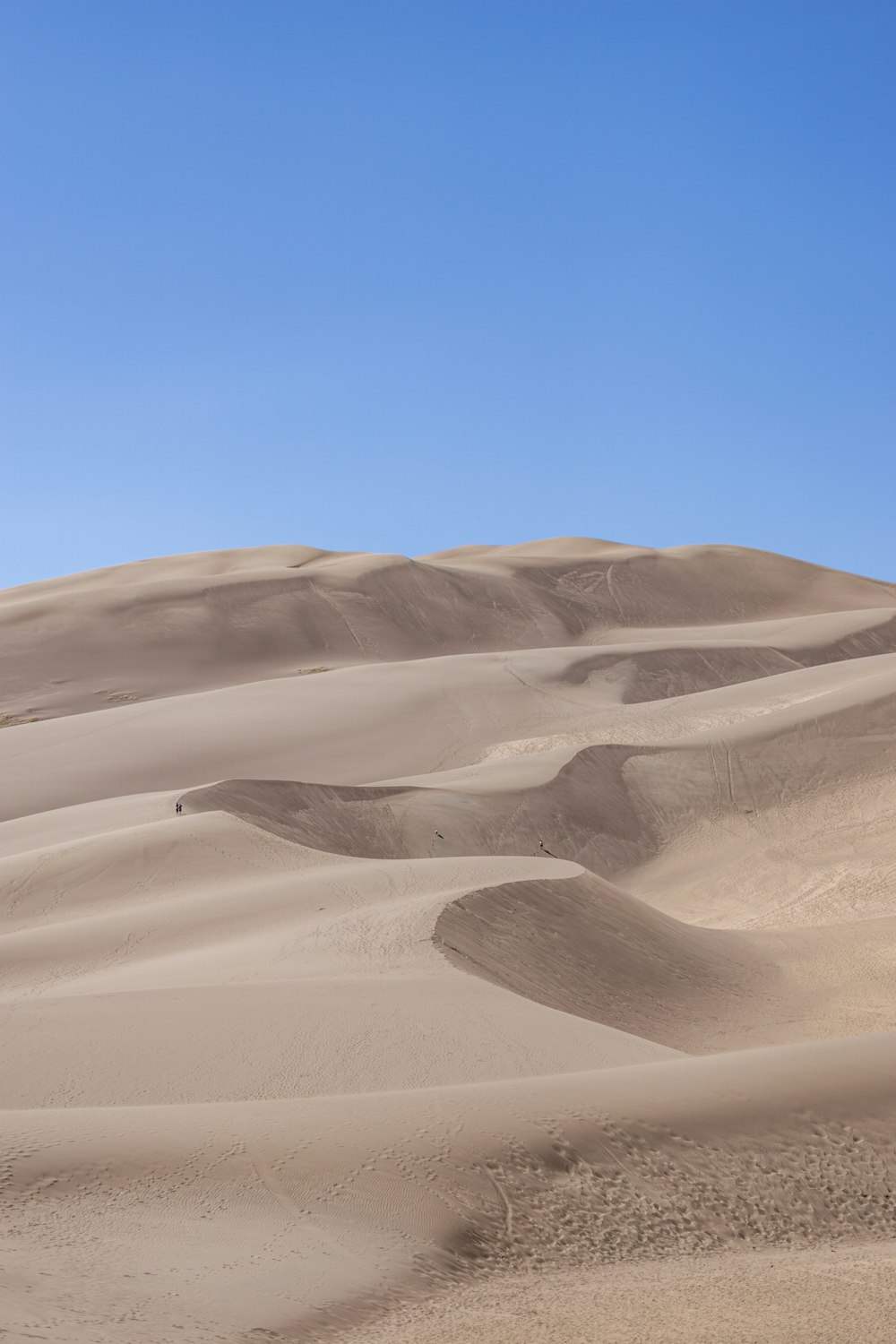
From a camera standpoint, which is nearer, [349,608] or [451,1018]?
[451,1018]

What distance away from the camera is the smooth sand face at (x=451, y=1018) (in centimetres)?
445

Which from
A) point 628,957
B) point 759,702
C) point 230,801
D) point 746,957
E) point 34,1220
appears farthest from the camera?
point 759,702

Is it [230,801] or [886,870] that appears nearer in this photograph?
[230,801]

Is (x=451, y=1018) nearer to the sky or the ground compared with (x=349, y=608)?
nearer to the ground

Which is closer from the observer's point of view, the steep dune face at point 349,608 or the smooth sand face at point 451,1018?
the smooth sand face at point 451,1018

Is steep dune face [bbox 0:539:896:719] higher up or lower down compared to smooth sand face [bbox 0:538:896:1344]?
higher up

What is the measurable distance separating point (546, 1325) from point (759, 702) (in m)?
21.4

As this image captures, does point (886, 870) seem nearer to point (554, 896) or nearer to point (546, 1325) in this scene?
point (554, 896)

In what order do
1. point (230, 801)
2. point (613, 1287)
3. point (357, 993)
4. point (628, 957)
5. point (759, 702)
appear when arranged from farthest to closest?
1. point (759, 702)
2. point (230, 801)
3. point (628, 957)
4. point (357, 993)
5. point (613, 1287)

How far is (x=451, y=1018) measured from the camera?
736cm

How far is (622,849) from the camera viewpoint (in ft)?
60.9

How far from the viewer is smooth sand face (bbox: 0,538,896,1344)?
14.6 ft

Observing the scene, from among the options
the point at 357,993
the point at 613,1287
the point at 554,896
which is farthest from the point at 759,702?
the point at 613,1287

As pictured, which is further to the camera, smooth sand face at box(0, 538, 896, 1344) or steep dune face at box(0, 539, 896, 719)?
steep dune face at box(0, 539, 896, 719)
